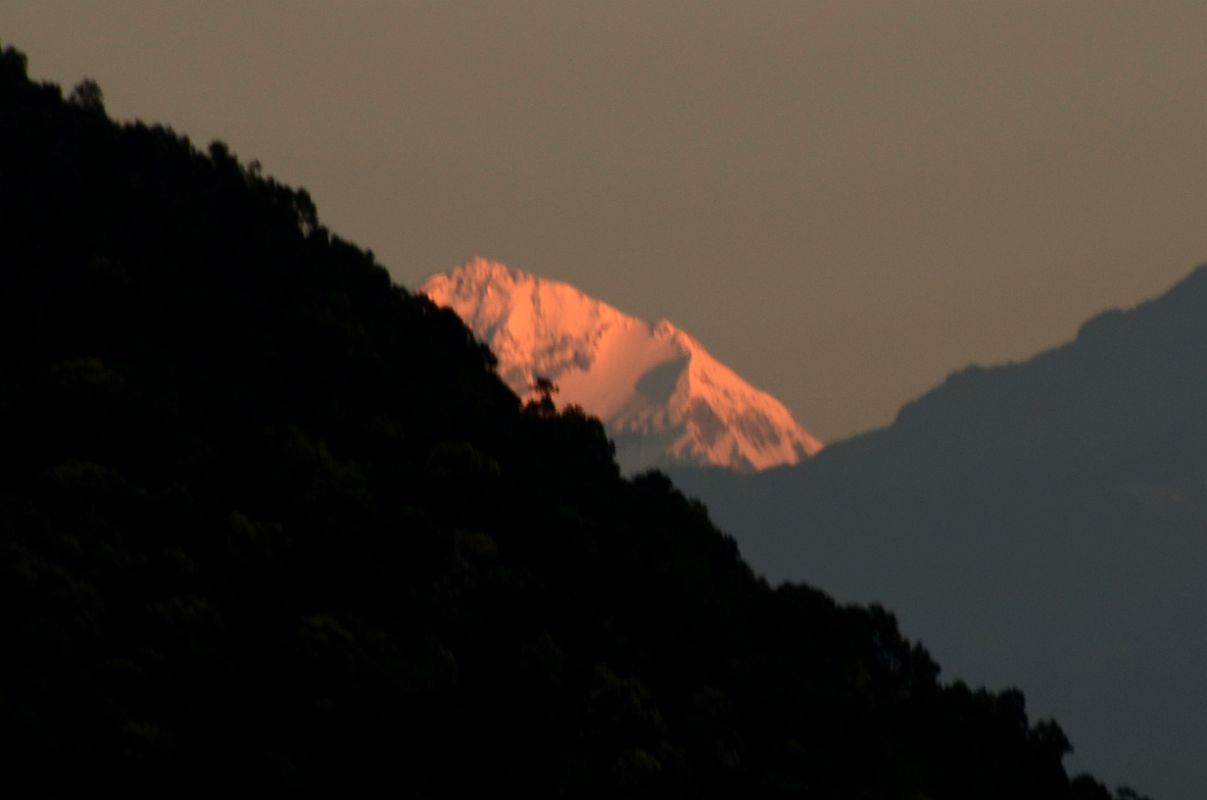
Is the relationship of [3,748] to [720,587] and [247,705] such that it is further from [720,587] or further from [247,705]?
[720,587]

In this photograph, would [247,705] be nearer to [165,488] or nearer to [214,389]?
[165,488]

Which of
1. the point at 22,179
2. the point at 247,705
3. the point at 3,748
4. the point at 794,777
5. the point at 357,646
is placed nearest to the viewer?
the point at 3,748

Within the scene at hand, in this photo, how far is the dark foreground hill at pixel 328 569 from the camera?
221 ft

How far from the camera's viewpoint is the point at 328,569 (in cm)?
7925

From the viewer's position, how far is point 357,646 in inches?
2876

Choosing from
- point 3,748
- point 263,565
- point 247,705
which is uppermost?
point 263,565

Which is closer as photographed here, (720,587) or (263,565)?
(263,565)

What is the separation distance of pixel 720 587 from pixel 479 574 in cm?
1635

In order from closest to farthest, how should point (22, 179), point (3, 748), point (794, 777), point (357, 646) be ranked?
point (3, 748) → point (357, 646) → point (794, 777) → point (22, 179)

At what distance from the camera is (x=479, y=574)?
8312cm

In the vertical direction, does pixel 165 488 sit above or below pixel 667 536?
below

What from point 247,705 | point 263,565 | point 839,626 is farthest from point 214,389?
point 839,626

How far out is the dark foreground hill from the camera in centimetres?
6725

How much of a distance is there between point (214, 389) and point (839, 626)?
27480 mm
